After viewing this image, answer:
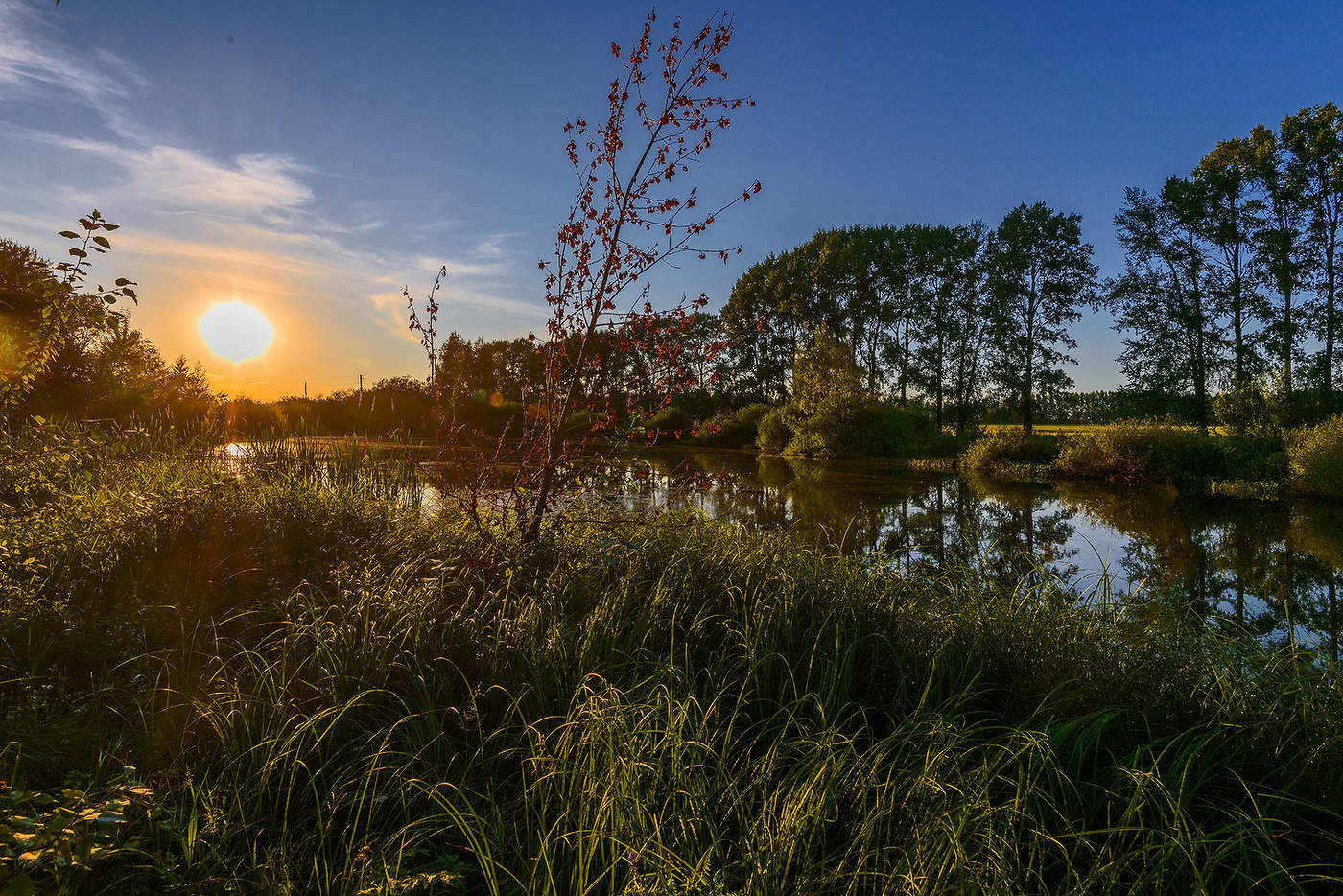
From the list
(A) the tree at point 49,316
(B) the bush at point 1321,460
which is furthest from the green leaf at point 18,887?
(B) the bush at point 1321,460

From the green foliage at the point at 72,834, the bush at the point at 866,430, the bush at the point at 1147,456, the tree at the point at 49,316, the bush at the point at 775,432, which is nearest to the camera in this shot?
the green foliage at the point at 72,834

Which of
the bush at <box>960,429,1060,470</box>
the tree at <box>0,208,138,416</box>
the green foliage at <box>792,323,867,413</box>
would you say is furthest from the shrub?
the tree at <box>0,208,138,416</box>

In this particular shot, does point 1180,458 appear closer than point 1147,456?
Yes

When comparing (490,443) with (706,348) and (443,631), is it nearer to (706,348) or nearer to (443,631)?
(706,348)

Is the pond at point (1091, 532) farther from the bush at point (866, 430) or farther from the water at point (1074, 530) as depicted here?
the bush at point (866, 430)

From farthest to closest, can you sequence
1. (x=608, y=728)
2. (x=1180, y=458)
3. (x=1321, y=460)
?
(x=1180, y=458) → (x=1321, y=460) → (x=608, y=728)

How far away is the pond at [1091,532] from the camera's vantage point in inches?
228

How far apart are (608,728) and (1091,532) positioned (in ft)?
35.7

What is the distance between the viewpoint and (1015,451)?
70.7 feet

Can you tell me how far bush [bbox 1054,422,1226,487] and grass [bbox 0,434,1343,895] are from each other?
16.8 m

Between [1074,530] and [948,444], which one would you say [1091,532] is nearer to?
[1074,530]

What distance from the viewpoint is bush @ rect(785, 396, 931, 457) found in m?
25.2

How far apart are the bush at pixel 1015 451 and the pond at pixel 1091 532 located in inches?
152

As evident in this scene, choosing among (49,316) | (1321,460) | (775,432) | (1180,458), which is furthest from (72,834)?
(775,432)
